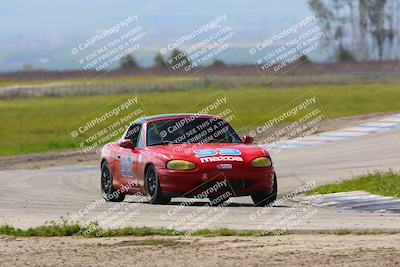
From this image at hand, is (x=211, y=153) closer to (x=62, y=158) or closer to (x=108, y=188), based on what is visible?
(x=108, y=188)

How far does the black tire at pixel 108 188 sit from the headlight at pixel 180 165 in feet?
7.63

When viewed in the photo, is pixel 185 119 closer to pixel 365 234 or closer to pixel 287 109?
pixel 365 234

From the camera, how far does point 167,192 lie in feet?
54.6

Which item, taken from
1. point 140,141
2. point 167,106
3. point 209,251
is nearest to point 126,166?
point 140,141

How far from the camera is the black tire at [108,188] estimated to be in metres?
18.9

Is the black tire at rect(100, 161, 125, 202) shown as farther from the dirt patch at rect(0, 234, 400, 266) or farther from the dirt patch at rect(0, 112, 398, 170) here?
the dirt patch at rect(0, 112, 398, 170)

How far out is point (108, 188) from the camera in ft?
62.9

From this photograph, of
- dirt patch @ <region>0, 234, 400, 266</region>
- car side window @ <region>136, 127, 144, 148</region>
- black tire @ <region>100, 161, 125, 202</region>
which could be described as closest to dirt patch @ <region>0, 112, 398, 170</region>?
black tire @ <region>100, 161, 125, 202</region>

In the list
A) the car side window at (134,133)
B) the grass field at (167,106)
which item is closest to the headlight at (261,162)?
the car side window at (134,133)

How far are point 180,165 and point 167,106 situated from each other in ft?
163

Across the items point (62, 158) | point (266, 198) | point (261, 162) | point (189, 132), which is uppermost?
point (189, 132)

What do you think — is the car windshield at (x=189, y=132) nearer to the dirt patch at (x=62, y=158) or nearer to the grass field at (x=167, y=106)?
the dirt patch at (x=62, y=158)

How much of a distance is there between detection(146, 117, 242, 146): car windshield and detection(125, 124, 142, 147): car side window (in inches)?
16.3

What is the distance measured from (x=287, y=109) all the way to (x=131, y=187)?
38.6 metres
